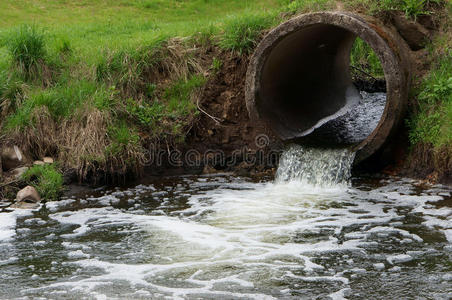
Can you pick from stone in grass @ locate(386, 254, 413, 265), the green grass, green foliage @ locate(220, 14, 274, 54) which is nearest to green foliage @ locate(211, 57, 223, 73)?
green foliage @ locate(220, 14, 274, 54)

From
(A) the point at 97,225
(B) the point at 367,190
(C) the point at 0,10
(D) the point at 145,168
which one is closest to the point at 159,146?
(D) the point at 145,168

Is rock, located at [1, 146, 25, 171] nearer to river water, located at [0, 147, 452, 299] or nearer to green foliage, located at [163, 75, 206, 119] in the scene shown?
river water, located at [0, 147, 452, 299]

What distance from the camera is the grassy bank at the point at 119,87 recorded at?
8664 millimetres

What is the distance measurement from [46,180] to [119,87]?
1983 millimetres

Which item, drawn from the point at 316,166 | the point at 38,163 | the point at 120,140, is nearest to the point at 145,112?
the point at 120,140

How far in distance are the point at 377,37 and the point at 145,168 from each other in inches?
145

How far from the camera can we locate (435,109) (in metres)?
8.44

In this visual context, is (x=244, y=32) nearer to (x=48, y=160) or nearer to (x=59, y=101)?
(x=59, y=101)

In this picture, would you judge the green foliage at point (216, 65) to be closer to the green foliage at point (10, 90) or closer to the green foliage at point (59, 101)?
the green foliage at point (59, 101)

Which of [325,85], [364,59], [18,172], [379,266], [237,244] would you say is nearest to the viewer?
[379,266]

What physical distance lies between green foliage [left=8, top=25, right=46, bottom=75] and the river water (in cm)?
252

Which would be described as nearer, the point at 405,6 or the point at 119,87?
the point at 405,6

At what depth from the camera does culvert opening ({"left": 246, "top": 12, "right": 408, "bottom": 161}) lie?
8.08 m

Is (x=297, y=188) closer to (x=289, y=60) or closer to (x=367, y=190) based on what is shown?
(x=367, y=190)
